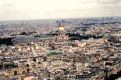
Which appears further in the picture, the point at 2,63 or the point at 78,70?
the point at 2,63

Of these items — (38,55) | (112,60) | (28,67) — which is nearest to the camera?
(28,67)

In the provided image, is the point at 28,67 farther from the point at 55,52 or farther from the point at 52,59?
the point at 55,52

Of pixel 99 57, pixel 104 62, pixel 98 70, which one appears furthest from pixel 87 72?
pixel 99 57

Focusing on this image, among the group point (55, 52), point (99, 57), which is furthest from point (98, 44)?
point (99, 57)

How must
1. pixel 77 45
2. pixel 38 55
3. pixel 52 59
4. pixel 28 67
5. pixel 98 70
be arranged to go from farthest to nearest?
1. pixel 77 45
2. pixel 38 55
3. pixel 52 59
4. pixel 28 67
5. pixel 98 70

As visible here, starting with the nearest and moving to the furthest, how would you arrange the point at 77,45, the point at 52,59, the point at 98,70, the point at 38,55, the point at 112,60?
the point at 98,70 < the point at 112,60 < the point at 52,59 < the point at 38,55 < the point at 77,45

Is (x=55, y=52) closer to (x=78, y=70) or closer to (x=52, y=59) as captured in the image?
(x=52, y=59)

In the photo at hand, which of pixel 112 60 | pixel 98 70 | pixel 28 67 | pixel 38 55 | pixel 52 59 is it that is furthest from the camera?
pixel 38 55

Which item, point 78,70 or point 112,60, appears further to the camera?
point 112,60

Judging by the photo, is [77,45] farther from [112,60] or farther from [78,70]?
[78,70]
